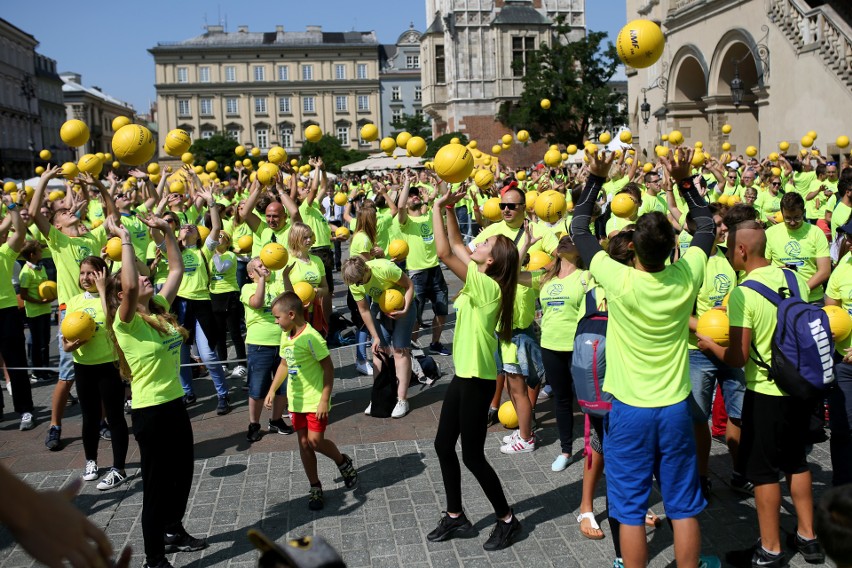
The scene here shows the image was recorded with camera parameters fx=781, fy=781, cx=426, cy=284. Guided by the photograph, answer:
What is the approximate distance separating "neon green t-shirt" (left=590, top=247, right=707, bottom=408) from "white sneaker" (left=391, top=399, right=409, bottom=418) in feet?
12.8

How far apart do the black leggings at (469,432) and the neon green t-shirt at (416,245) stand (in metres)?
5.22

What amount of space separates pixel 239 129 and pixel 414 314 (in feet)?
318

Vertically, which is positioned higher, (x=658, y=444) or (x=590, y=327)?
(x=590, y=327)

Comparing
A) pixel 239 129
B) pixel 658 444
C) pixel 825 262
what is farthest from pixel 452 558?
pixel 239 129

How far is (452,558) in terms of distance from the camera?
4.70 metres

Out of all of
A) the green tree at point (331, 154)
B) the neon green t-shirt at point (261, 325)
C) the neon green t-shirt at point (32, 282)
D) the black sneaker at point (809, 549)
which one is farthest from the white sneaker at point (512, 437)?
the green tree at point (331, 154)

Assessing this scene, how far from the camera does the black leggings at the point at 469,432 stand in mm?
4734

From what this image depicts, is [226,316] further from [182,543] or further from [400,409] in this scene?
[182,543]

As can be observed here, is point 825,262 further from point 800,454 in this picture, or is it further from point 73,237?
point 73,237

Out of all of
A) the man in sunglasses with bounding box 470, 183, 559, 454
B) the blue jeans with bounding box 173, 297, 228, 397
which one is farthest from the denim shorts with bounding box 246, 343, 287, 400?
the man in sunglasses with bounding box 470, 183, 559, 454

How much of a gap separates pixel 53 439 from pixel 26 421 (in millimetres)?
875

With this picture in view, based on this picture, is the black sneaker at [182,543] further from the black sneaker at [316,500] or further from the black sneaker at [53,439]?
the black sneaker at [53,439]

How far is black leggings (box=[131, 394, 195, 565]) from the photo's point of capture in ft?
14.9

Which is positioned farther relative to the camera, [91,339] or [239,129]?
[239,129]
